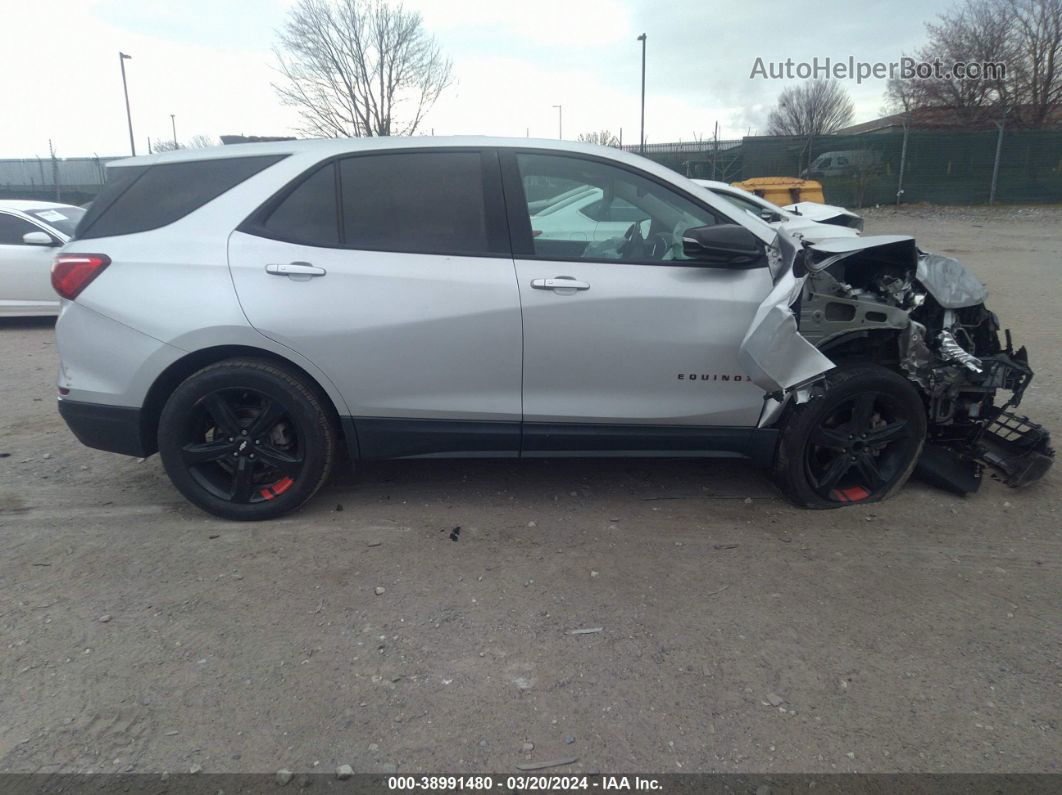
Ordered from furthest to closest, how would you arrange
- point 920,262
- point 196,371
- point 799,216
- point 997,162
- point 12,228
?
point 997,162 → point 799,216 → point 12,228 → point 920,262 → point 196,371

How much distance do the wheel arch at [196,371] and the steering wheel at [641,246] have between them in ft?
5.24

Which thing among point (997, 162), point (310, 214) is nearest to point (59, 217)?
point (310, 214)

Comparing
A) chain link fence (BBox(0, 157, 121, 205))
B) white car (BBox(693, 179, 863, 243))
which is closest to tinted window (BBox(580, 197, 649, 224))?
white car (BBox(693, 179, 863, 243))

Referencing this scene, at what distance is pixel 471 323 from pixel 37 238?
7652 mm

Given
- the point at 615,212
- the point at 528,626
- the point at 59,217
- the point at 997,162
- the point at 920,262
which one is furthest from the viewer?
the point at 997,162

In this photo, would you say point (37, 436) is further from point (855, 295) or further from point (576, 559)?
point (855, 295)

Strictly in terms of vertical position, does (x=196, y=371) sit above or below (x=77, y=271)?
below

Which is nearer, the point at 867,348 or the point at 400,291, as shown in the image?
the point at 400,291

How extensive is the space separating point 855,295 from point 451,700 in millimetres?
2715

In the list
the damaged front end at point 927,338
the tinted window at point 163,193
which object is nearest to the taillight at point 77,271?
the tinted window at point 163,193

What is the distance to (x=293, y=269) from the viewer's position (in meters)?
3.52

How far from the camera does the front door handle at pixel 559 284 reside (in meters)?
3.52

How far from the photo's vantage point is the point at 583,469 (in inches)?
175

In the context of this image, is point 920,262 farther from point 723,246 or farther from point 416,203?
point 416,203
